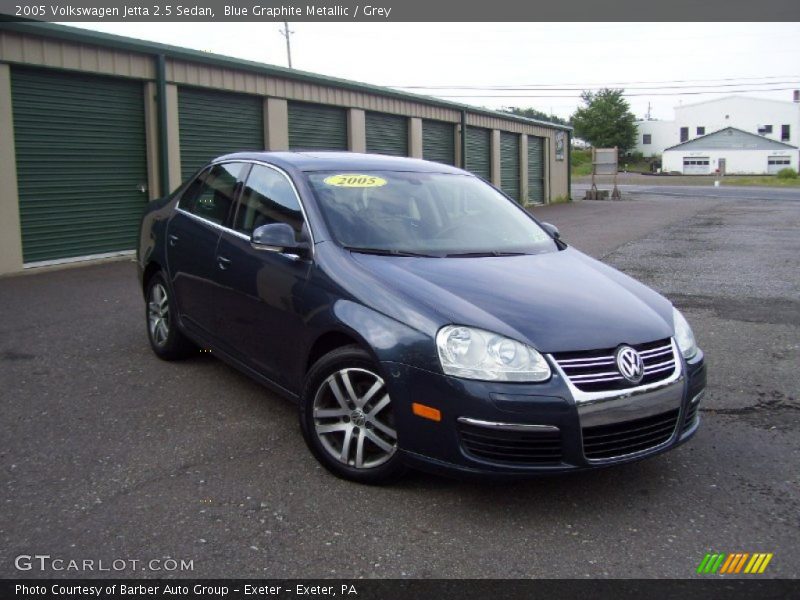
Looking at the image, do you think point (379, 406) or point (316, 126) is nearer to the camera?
point (379, 406)

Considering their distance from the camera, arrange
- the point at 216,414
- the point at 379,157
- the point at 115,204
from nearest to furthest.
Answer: the point at 216,414 → the point at 379,157 → the point at 115,204

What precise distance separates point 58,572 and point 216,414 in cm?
197

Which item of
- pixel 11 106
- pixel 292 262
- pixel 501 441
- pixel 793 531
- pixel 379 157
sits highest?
pixel 11 106

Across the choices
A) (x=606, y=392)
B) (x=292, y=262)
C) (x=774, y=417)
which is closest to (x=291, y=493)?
(x=292, y=262)

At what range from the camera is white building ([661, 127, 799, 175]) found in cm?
8512

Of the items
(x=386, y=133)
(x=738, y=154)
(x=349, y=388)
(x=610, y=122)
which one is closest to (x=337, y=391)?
(x=349, y=388)

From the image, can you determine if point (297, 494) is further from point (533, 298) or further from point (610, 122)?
point (610, 122)

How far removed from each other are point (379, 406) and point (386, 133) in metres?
17.0

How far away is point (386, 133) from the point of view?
66.0ft

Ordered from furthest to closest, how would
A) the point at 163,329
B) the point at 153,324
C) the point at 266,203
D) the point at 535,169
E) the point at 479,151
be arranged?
1. the point at 535,169
2. the point at 479,151
3. the point at 153,324
4. the point at 163,329
5. the point at 266,203

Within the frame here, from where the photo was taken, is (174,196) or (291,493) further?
(174,196)

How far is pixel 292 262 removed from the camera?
14.7 feet

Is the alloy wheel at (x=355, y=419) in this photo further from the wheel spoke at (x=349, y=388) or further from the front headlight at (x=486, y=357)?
the front headlight at (x=486, y=357)
